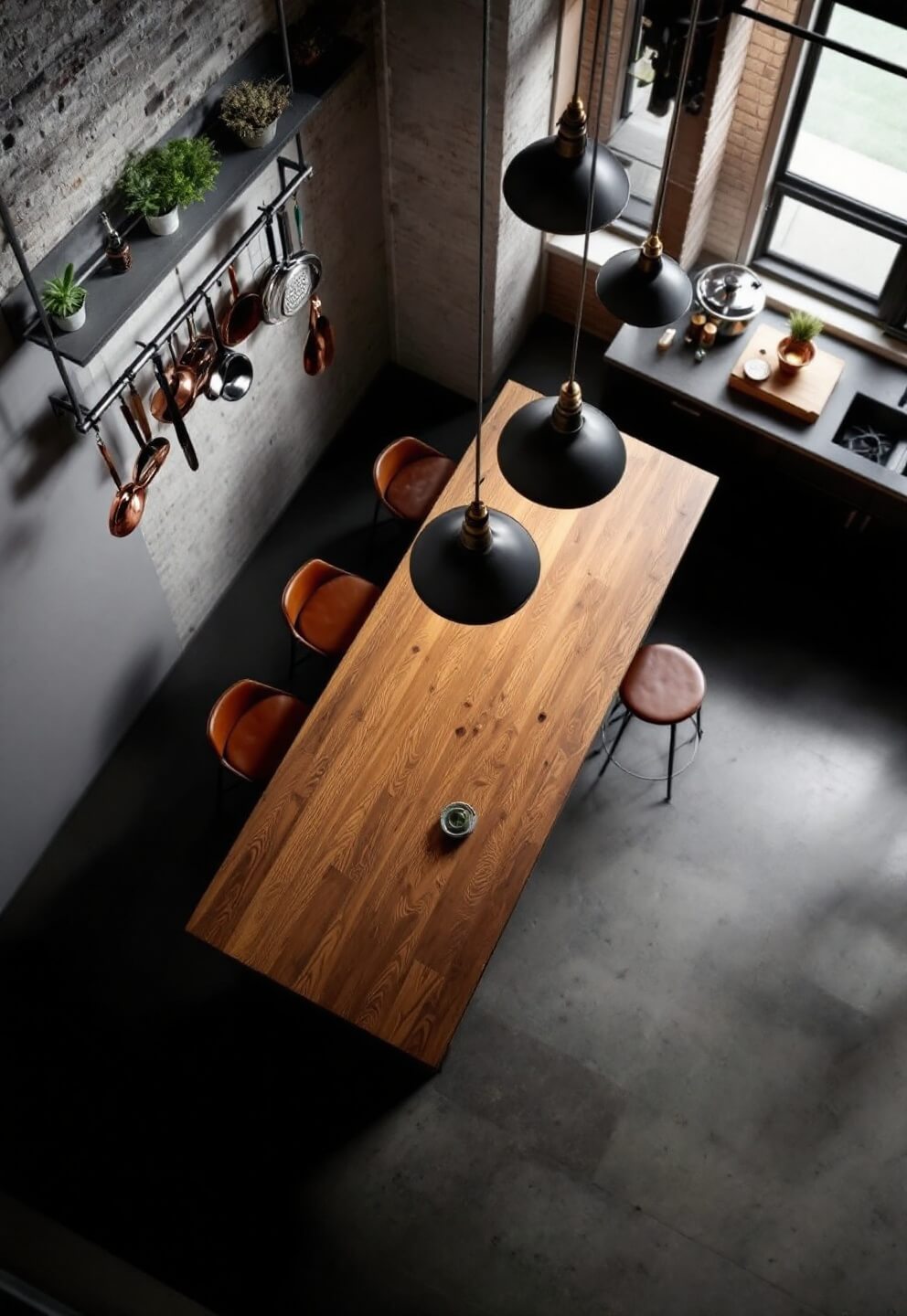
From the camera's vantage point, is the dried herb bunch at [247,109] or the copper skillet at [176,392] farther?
the copper skillet at [176,392]

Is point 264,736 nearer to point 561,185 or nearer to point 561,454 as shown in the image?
point 561,454

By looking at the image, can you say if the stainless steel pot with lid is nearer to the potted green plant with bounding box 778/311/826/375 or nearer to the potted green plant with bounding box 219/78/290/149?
the potted green plant with bounding box 778/311/826/375

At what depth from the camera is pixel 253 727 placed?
229 inches

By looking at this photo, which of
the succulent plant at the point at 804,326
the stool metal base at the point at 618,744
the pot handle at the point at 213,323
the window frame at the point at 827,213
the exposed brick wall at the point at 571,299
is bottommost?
the stool metal base at the point at 618,744

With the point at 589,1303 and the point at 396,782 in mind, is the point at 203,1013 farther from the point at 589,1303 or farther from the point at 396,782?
the point at 589,1303

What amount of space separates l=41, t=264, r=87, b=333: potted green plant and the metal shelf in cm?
4

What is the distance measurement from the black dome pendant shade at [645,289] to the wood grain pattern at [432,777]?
70.4 inches

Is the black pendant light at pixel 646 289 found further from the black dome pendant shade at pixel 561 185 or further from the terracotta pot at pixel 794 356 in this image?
the terracotta pot at pixel 794 356

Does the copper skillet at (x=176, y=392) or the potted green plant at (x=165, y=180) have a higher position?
the potted green plant at (x=165, y=180)

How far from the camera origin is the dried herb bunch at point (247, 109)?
484 centimetres

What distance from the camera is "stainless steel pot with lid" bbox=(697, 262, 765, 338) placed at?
6477 millimetres

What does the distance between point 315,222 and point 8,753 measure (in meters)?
2.81

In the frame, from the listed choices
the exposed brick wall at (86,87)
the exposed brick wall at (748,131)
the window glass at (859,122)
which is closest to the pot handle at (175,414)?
the exposed brick wall at (86,87)

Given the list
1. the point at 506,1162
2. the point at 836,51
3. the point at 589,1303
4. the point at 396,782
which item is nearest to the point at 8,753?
the point at 396,782
